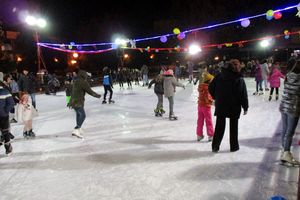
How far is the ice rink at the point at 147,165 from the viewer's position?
13.5 ft

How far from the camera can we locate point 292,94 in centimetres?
465

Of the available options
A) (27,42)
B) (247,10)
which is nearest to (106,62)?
(27,42)

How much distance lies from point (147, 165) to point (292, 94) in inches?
92.6

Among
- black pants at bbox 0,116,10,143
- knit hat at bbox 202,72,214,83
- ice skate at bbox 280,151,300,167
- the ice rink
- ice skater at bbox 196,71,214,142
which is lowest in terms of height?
the ice rink

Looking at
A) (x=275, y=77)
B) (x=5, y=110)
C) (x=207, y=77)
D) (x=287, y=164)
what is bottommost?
(x=287, y=164)

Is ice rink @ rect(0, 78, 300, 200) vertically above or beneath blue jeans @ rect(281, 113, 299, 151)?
beneath

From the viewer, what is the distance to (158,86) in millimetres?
9227

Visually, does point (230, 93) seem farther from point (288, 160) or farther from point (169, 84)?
point (169, 84)

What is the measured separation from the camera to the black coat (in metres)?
5.25

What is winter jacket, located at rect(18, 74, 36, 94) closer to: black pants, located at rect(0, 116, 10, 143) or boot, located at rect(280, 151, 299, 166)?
black pants, located at rect(0, 116, 10, 143)

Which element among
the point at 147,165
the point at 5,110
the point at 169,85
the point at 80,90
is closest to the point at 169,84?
the point at 169,85

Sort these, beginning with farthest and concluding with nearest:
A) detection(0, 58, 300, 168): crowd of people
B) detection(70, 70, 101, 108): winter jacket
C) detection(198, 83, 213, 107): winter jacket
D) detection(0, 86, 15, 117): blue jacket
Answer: detection(70, 70, 101, 108): winter jacket, detection(198, 83, 213, 107): winter jacket, detection(0, 86, 15, 117): blue jacket, detection(0, 58, 300, 168): crowd of people

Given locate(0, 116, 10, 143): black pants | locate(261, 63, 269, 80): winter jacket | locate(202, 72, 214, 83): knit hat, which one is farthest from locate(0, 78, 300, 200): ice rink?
locate(261, 63, 269, 80): winter jacket

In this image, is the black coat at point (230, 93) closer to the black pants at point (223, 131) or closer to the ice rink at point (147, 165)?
the black pants at point (223, 131)
